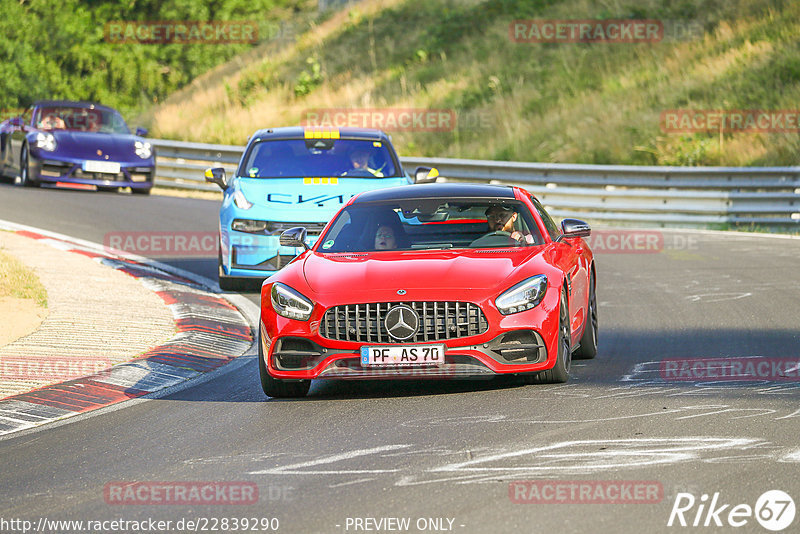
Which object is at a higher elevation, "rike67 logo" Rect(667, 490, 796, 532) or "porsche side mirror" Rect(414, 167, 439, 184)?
"porsche side mirror" Rect(414, 167, 439, 184)

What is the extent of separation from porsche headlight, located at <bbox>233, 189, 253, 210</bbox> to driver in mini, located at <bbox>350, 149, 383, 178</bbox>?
143 centimetres

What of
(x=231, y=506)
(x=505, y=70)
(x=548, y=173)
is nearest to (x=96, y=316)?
(x=231, y=506)

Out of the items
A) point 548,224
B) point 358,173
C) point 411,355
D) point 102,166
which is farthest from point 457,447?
point 102,166

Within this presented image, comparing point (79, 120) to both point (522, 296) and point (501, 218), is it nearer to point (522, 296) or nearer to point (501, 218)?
point (501, 218)

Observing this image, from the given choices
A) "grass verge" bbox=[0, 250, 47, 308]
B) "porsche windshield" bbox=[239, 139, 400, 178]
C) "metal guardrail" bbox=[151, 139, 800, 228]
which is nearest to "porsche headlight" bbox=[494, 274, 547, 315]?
"grass verge" bbox=[0, 250, 47, 308]

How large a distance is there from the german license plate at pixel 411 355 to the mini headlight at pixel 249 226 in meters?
5.68

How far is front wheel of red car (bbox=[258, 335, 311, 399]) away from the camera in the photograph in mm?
8742

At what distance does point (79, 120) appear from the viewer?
24953 millimetres

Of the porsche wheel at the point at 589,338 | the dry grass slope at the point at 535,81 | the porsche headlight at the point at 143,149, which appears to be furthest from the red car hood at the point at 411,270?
the dry grass slope at the point at 535,81

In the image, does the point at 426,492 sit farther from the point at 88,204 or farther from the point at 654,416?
the point at 88,204

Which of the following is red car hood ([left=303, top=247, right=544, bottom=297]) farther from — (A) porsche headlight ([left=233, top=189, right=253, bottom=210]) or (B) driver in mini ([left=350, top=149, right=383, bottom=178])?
(B) driver in mini ([left=350, top=149, right=383, bottom=178])

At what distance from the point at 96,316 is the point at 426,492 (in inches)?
259

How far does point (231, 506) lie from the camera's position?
5.98 metres

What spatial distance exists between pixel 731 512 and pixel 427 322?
306 cm
